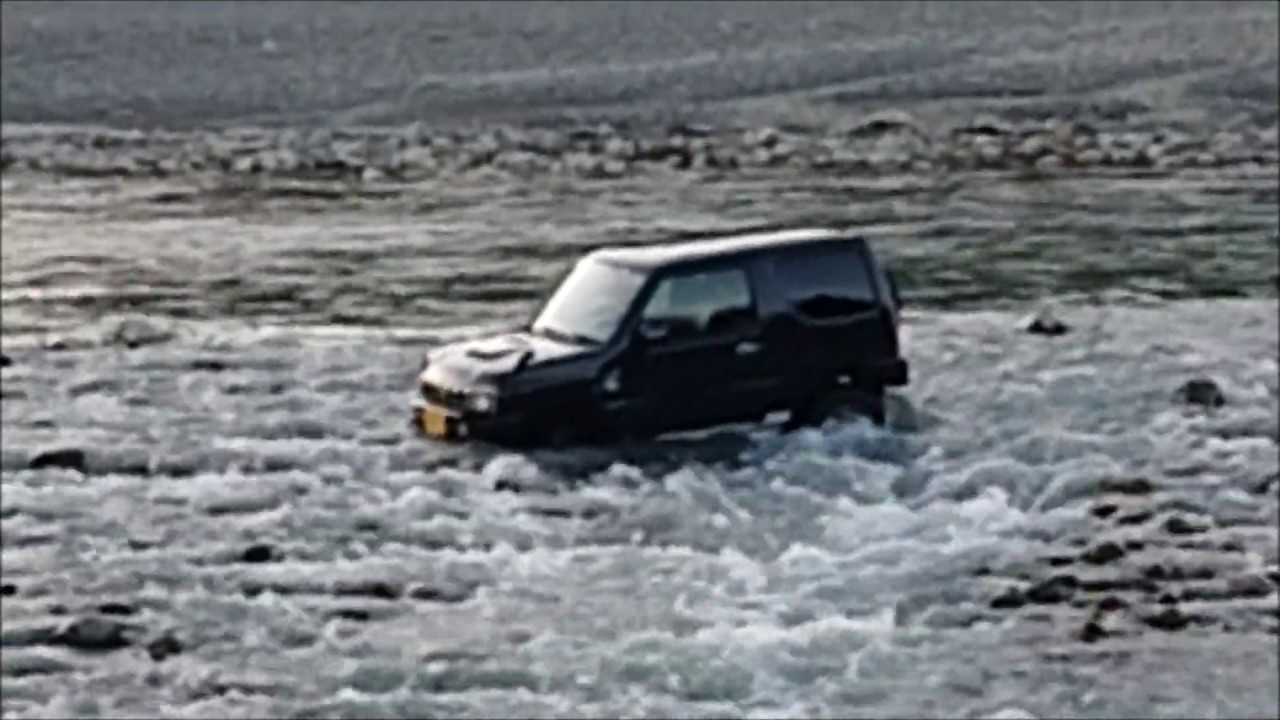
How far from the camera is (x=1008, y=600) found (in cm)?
1562

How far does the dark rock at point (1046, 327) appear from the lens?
1014 inches

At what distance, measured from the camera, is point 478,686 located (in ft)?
46.6

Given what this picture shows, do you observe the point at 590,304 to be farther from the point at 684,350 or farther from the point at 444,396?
the point at 444,396

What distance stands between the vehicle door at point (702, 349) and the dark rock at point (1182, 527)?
3925 millimetres

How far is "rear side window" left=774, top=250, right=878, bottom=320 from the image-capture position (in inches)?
807

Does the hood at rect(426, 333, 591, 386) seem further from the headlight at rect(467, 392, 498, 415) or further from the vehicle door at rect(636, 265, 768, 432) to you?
the vehicle door at rect(636, 265, 768, 432)

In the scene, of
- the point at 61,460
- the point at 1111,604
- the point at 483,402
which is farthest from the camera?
the point at 61,460

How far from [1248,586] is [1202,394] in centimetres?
615

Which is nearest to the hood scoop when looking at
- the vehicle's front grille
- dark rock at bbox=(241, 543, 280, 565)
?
the vehicle's front grille

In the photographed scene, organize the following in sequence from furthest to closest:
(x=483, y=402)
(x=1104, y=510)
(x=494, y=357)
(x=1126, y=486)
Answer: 1. (x=494, y=357)
2. (x=483, y=402)
3. (x=1126, y=486)
4. (x=1104, y=510)

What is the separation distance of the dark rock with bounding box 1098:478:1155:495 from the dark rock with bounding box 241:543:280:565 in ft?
20.6

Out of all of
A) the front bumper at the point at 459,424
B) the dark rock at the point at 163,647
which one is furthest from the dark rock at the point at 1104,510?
the dark rock at the point at 163,647

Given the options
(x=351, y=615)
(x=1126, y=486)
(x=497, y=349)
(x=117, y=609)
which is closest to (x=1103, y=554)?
(x=1126, y=486)

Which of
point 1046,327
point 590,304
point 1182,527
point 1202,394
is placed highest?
point 590,304
